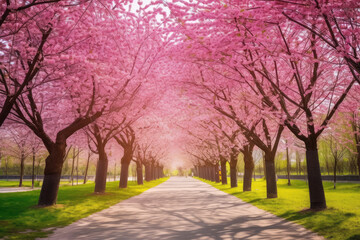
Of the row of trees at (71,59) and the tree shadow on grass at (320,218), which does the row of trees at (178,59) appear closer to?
the row of trees at (71,59)

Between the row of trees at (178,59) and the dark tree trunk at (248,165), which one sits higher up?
the row of trees at (178,59)

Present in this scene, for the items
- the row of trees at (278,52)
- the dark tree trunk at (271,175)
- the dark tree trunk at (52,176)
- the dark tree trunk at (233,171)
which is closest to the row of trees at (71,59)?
the dark tree trunk at (52,176)

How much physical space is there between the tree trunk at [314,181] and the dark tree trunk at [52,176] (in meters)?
11.2

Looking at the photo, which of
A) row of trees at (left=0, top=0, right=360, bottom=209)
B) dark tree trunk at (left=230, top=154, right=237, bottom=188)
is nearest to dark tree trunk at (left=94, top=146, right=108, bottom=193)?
row of trees at (left=0, top=0, right=360, bottom=209)

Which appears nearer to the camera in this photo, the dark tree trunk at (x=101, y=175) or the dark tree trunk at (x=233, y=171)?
the dark tree trunk at (x=101, y=175)

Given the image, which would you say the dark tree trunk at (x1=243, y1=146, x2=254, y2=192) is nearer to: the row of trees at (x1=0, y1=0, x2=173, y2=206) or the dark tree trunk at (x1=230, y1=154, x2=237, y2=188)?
the dark tree trunk at (x1=230, y1=154, x2=237, y2=188)

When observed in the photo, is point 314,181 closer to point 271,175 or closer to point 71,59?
point 271,175

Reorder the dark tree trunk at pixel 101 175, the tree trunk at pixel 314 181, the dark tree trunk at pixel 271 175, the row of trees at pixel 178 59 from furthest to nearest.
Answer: the dark tree trunk at pixel 101 175 < the dark tree trunk at pixel 271 175 < the tree trunk at pixel 314 181 < the row of trees at pixel 178 59

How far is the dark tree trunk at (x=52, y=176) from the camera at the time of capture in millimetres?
12188

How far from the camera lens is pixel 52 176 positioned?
12414 millimetres

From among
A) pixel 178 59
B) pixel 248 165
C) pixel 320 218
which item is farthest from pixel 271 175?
pixel 178 59

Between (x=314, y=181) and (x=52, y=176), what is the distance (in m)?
11.5

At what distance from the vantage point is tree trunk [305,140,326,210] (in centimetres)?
1065

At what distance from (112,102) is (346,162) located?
48.0m
